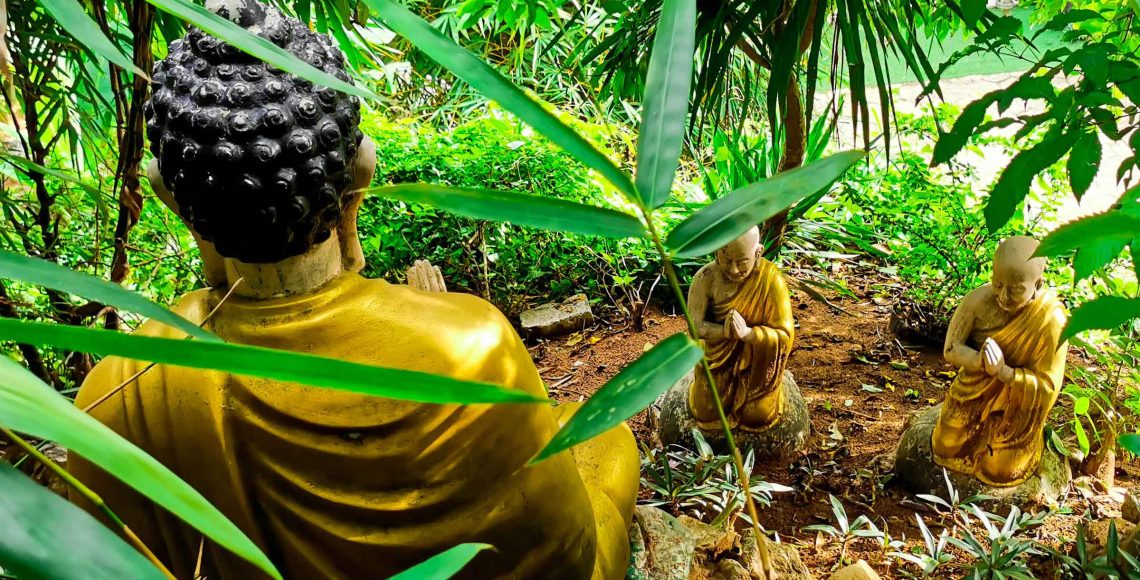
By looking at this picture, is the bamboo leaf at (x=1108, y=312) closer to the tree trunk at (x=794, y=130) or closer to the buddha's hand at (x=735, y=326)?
the buddha's hand at (x=735, y=326)

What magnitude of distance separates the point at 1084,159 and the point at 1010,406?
4.64 ft

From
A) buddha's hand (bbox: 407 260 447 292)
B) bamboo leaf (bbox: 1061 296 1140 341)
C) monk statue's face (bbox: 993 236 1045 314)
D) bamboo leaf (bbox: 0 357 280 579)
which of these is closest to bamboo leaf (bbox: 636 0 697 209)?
bamboo leaf (bbox: 0 357 280 579)

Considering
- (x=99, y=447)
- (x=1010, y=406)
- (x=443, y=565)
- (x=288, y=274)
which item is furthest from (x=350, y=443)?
(x=1010, y=406)

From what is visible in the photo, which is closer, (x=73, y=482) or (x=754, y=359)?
(x=73, y=482)

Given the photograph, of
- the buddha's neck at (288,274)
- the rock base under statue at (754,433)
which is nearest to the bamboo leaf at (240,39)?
the buddha's neck at (288,274)

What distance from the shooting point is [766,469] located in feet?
9.32

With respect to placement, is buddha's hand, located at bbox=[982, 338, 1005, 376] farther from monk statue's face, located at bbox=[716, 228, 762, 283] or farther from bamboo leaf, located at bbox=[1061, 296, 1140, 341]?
bamboo leaf, located at bbox=[1061, 296, 1140, 341]

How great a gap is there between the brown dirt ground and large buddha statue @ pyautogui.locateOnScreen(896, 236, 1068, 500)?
167mm

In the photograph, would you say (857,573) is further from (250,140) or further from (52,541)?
(52,541)

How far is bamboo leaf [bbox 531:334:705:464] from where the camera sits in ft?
1.48

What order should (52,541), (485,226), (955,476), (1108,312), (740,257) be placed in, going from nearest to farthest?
(52,541) → (1108,312) → (740,257) → (955,476) → (485,226)

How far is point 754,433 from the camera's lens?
9.30 ft

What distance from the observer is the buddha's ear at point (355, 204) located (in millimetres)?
1054

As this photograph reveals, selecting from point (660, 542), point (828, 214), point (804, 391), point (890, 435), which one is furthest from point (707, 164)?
point (660, 542)
